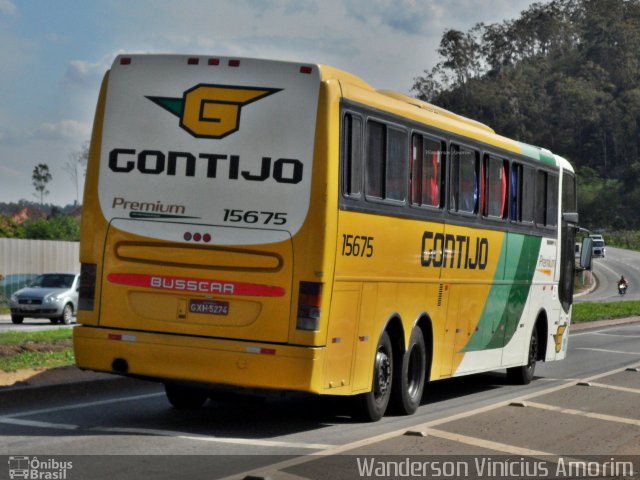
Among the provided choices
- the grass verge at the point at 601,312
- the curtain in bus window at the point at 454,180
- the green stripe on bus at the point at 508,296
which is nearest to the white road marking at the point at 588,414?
the green stripe on bus at the point at 508,296

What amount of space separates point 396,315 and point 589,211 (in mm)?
143853

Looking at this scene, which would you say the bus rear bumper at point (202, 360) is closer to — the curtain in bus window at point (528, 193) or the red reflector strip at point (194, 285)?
the red reflector strip at point (194, 285)

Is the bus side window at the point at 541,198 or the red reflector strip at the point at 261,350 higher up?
the bus side window at the point at 541,198

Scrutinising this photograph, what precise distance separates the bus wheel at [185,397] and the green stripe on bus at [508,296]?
146 inches

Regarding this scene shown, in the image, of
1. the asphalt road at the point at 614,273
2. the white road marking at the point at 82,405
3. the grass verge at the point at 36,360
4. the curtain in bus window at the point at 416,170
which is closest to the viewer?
the white road marking at the point at 82,405

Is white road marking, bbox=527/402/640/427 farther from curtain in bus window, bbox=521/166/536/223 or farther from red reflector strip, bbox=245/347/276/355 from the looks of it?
red reflector strip, bbox=245/347/276/355

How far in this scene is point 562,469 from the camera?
9859 mm

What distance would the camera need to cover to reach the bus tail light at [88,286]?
1184cm

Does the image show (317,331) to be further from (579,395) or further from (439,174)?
(579,395)

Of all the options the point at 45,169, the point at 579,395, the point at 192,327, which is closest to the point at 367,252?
the point at 192,327

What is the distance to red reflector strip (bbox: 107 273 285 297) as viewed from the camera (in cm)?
1131

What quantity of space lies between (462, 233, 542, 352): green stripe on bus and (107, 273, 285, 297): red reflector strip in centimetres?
494

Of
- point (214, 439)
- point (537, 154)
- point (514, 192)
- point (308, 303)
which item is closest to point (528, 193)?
point (514, 192)

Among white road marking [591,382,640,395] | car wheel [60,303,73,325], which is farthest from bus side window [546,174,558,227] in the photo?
car wheel [60,303,73,325]
